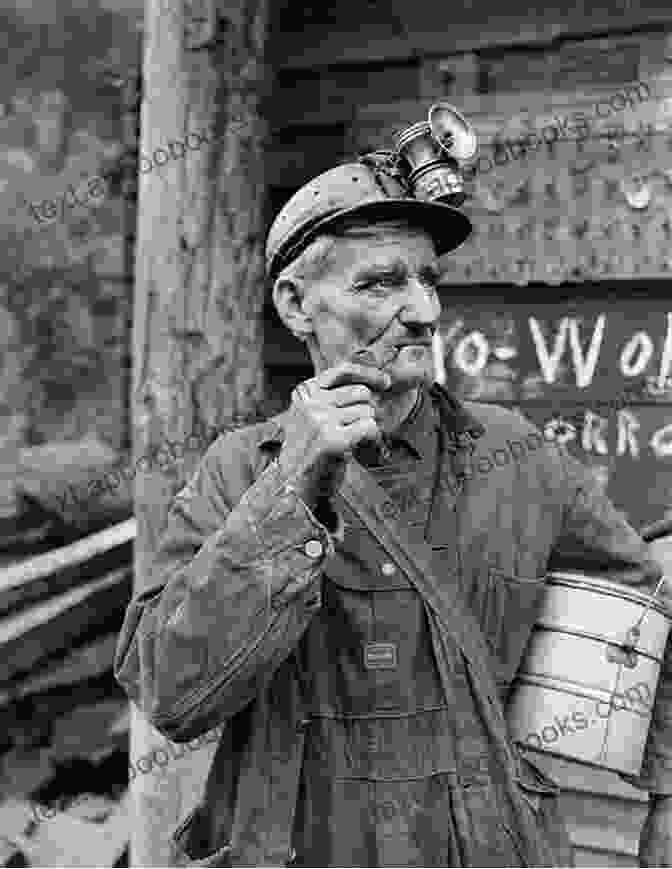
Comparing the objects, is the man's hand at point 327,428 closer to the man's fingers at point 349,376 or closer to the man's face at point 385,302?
the man's fingers at point 349,376

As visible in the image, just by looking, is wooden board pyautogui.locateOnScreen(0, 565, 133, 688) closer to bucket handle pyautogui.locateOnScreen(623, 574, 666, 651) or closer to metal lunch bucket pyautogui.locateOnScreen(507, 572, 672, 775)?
metal lunch bucket pyautogui.locateOnScreen(507, 572, 672, 775)

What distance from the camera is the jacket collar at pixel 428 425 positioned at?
2.36 metres

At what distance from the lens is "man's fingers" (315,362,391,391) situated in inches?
81.4

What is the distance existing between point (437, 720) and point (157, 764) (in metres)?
2.02

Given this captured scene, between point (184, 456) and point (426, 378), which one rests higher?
point (426, 378)

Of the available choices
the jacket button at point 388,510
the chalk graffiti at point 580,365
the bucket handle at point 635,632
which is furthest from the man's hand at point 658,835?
the chalk graffiti at point 580,365

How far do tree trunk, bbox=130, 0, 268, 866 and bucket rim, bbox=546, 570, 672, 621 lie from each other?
1810mm

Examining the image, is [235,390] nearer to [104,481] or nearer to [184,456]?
[184,456]

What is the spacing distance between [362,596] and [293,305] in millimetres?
622

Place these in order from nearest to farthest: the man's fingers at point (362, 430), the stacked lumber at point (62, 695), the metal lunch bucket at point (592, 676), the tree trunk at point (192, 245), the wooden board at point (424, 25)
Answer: the man's fingers at point (362, 430) < the metal lunch bucket at point (592, 676) < the tree trunk at point (192, 245) < the wooden board at point (424, 25) < the stacked lumber at point (62, 695)

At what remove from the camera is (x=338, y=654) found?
224cm

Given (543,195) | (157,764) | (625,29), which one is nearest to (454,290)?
(543,195)

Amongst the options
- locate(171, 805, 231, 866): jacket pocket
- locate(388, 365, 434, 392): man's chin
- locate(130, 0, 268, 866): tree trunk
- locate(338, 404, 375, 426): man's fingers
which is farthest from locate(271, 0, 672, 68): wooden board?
locate(171, 805, 231, 866): jacket pocket

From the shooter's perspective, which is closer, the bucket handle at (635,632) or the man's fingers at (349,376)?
the man's fingers at (349,376)
